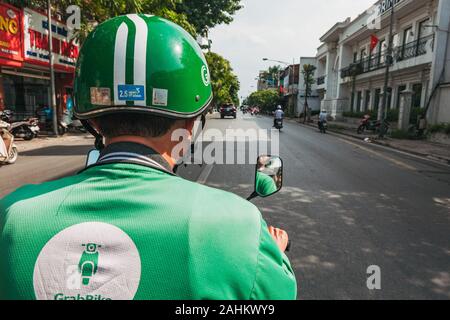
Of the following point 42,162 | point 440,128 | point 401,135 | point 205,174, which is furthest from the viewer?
point 401,135

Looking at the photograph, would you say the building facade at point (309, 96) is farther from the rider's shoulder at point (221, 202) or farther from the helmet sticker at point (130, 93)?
the rider's shoulder at point (221, 202)

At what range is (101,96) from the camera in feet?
3.90

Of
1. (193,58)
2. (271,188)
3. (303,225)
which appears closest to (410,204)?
(303,225)

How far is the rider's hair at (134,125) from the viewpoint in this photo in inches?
45.3

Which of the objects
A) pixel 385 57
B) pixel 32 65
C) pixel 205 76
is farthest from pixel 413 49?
pixel 205 76

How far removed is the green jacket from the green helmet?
355 millimetres

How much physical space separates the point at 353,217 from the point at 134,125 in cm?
443

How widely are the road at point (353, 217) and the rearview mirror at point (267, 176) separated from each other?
65.1 inches

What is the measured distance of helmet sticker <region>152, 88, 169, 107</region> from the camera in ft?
3.84

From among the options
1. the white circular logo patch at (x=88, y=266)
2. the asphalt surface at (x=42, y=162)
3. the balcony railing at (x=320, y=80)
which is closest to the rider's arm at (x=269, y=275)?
the white circular logo patch at (x=88, y=266)

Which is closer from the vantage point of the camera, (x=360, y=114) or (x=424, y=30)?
(x=424, y=30)

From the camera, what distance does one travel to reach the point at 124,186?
3.05ft

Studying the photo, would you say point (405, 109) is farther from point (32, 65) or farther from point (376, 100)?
point (32, 65)
